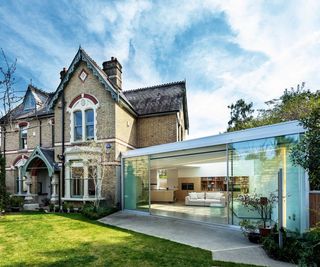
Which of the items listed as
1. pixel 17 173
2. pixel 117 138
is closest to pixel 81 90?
pixel 117 138

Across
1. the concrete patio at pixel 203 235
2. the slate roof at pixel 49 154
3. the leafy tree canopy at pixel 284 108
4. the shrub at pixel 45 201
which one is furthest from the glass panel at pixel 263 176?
the shrub at pixel 45 201

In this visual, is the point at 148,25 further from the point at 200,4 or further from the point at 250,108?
the point at 250,108

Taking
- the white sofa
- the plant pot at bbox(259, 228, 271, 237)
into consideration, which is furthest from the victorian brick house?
the plant pot at bbox(259, 228, 271, 237)

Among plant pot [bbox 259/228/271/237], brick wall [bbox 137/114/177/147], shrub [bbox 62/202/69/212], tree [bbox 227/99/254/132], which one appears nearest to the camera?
plant pot [bbox 259/228/271/237]

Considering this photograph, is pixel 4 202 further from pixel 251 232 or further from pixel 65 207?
pixel 251 232

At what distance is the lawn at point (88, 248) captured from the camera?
7.20m

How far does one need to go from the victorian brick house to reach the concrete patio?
4150mm

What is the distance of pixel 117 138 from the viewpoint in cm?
1784

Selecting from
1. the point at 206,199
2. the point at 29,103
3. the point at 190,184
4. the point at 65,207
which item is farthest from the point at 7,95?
the point at 190,184

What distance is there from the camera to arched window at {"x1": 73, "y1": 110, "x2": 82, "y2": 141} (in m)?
18.9

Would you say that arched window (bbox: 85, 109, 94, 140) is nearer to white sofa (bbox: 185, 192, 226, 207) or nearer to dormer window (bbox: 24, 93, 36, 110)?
dormer window (bbox: 24, 93, 36, 110)

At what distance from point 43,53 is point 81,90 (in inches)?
346

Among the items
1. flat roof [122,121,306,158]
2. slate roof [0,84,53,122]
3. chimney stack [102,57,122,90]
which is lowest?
flat roof [122,121,306,158]

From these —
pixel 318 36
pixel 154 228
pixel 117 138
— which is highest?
pixel 318 36
